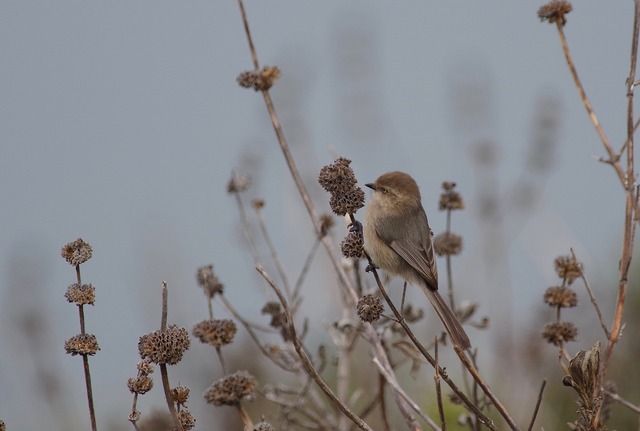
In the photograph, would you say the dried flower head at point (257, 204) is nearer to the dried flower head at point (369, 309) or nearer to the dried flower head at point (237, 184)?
the dried flower head at point (237, 184)

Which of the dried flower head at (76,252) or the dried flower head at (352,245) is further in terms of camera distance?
the dried flower head at (352,245)

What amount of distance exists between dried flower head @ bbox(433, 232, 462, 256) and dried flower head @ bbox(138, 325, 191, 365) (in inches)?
78.9

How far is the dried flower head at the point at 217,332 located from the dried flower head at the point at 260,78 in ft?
4.16

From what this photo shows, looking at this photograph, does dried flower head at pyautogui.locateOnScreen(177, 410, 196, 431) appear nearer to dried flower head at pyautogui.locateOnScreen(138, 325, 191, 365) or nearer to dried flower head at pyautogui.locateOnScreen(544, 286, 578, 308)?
dried flower head at pyautogui.locateOnScreen(138, 325, 191, 365)

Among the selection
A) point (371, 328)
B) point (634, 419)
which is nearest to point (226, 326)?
point (371, 328)

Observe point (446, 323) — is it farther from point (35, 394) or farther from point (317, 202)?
point (35, 394)

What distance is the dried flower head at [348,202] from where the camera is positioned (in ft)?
10.2

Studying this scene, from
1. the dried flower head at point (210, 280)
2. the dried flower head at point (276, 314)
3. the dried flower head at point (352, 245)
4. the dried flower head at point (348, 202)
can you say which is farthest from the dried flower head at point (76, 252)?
the dried flower head at point (276, 314)

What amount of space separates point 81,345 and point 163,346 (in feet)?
0.99

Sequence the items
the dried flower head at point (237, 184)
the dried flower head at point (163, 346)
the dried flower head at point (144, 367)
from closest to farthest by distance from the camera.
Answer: the dried flower head at point (163, 346), the dried flower head at point (144, 367), the dried flower head at point (237, 184)

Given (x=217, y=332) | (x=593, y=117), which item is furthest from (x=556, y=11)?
(x=217, y=332)

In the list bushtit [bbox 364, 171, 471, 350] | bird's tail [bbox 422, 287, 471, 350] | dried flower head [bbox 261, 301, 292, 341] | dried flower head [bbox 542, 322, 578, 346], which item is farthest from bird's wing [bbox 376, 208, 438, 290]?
dried flower head [bbox 542, 322, 578, 346]

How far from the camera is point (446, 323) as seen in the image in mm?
3727

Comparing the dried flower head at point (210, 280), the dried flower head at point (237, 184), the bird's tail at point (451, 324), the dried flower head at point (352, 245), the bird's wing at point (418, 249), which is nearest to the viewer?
the dried flower head at point (352, 245)
